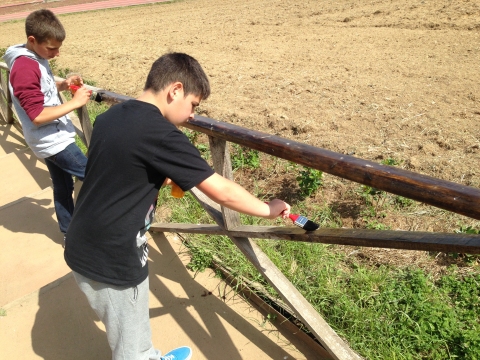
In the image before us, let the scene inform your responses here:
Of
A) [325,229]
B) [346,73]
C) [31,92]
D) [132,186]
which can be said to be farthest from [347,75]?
[132,186]

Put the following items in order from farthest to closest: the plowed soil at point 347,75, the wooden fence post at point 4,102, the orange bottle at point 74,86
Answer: the wooden fence post at point 4,102 < the plowed soil at point 347,75 < the orange bottle at point 74,86

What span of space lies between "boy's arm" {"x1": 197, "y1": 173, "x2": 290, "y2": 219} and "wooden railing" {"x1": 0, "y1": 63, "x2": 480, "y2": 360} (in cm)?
23

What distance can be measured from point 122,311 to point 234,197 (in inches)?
27.3

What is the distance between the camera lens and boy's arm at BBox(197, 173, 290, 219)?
61.1 inches

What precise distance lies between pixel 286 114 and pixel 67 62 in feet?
23.0

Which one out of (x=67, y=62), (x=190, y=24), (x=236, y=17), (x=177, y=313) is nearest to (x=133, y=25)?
(x=190, y=24)

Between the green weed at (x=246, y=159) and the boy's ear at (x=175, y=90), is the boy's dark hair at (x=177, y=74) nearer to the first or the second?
the boy's ear at (x=175, y=90)

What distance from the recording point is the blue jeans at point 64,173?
→ 304cm

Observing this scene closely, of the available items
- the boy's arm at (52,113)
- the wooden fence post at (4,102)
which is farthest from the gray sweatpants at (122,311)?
the wooden fence post at (4,102)

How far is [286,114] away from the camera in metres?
5.21

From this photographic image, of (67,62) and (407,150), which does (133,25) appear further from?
(407,150)

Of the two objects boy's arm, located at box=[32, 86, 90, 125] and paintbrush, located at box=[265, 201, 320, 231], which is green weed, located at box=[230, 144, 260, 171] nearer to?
boy's arm, located at box=[32, 86, 90, 125]

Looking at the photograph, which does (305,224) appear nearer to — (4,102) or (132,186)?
(132,186)

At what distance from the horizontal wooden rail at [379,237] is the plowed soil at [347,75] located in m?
1.40
